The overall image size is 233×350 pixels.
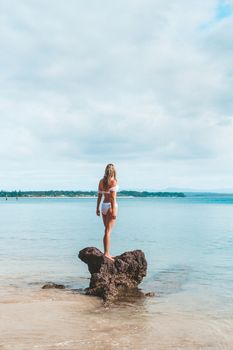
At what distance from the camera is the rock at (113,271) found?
41.6 feet

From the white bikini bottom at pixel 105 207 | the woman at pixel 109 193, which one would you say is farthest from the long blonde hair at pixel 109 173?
the white bikini bottom at pixel 105 207

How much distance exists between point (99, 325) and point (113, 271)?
3656mm

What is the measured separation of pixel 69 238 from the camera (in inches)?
1296

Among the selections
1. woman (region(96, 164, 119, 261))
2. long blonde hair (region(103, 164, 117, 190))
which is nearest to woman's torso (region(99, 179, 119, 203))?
woman (region(96, 164, 119, 261))

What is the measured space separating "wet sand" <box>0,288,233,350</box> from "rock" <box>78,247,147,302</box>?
1.68 ft

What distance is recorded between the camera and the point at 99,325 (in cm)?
965

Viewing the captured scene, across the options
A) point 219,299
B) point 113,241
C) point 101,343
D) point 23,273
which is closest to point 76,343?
point 101,343

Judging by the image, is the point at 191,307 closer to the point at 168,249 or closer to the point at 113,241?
the point at 168,249

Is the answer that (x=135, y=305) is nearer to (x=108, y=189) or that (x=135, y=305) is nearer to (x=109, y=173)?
(x=108, y=189)

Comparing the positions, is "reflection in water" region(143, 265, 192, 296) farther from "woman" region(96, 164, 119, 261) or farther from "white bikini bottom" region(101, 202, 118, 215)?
"white bikini bottom" region(101, 202, 118, 215)

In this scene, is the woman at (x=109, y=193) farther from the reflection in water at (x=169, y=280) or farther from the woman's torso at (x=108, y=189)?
the reflection in water at (x=169, y=280)

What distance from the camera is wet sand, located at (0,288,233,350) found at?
27.9ft

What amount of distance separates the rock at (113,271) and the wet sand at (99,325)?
0.51 metres

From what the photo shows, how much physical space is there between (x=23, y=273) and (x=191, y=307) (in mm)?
7418
